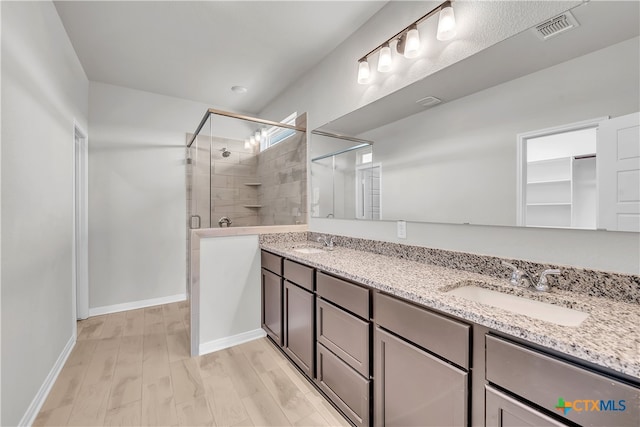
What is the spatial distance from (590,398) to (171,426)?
1.88m

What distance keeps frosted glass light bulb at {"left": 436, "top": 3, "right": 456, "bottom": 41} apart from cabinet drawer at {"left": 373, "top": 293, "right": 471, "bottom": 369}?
1.47 meters

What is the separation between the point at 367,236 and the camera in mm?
2184

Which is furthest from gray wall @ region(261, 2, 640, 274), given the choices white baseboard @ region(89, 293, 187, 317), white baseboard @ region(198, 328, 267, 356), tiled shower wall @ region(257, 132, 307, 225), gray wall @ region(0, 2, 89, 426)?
white baseboard @ region(89, 293, 187, 317)

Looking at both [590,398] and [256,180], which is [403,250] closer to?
[590,398]

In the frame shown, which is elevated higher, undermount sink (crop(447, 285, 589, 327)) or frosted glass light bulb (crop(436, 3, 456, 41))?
frosted glass light bulb (crop(436, 3, 456, 41))

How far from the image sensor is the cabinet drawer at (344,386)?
4.50 ft

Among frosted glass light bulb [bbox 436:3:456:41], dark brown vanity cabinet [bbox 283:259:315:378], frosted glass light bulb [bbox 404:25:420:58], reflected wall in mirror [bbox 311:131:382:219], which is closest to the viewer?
frosted glass light bulb [bbox 436:3:456:41]

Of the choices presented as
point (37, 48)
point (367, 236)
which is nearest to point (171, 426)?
point (367, 236)

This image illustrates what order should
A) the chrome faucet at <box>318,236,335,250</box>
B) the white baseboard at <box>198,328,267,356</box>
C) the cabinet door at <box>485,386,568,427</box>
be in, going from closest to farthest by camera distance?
1. the cabinet door at <box>485,386,568,427</box>
2. the white baseboard at <box>198,328,267,356</box>
3. the chrome faucet at <box>318,236,335,250</box>

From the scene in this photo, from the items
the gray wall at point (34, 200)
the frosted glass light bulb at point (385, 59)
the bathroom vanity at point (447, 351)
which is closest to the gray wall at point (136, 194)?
the gray wall at point (34, 200)

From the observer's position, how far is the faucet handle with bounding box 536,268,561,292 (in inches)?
44.6

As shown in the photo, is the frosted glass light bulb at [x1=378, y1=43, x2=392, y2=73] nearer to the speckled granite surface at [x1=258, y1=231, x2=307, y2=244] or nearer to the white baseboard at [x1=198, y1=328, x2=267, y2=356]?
the speckled granite surface at [x1=258, y1=231, x2=307, y2=244]

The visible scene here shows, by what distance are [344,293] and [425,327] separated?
0.51m

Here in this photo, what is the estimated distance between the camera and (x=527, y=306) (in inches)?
44.2
